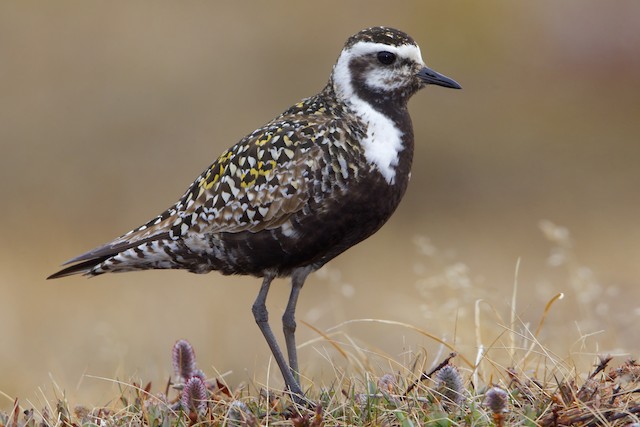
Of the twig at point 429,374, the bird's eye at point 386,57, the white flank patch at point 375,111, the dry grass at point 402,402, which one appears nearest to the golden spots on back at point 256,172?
the white flank patch at point 375,111

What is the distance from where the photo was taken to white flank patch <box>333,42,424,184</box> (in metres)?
5.50

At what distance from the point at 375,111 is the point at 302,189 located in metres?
0.60

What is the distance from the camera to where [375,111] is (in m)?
5.71

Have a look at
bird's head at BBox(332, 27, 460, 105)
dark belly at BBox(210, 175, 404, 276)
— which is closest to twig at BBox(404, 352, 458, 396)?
dark belly at BBox(210, 175, 404, 276)

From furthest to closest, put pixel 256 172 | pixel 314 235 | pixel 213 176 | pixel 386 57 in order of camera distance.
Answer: pixel 213 176 < pixel 386 57 < pixel 256 172 < pixel 314 235

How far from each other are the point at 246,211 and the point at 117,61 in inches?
474

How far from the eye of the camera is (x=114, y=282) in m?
12.9

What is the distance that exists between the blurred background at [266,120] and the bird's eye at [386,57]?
16.1ft

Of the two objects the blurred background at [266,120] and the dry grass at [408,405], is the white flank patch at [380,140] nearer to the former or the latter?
the dry grass at [408,405]

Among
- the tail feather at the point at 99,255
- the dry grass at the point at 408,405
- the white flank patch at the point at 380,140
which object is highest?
the white flank patch at the point at 380,140

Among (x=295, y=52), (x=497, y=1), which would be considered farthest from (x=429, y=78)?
(x=497, y=1)

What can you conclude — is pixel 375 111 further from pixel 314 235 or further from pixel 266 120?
pixel 266 120

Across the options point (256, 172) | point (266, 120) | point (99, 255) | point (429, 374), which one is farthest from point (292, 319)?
point (266, 120)

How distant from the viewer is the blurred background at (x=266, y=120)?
1180 centimetres
